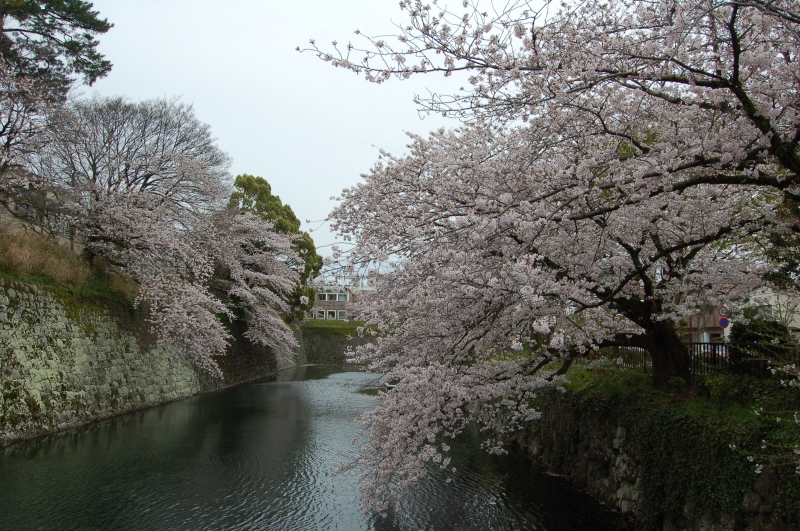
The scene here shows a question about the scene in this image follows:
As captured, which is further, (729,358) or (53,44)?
(53,44)

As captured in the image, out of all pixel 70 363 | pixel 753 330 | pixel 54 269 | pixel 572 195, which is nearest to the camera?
pixel 572 195

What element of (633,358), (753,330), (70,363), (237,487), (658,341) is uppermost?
(753,330)

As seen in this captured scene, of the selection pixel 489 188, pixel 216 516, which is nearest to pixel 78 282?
pixel 216 516

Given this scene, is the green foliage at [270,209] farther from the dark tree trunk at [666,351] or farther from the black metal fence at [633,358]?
the dark tree trunk at [666,351]

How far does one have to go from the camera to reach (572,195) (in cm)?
512

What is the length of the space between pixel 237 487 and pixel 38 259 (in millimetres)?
7213

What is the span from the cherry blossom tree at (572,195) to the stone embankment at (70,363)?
7.03 m

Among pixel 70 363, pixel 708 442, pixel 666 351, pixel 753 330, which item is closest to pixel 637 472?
pixel 666 351

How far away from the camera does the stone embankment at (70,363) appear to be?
9711 millimetres

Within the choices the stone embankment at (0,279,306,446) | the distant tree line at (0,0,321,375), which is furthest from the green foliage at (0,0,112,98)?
the stone embankment at (0,279,306,446)

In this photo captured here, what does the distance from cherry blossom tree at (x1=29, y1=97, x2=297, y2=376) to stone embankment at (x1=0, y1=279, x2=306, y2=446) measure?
3.25 ft

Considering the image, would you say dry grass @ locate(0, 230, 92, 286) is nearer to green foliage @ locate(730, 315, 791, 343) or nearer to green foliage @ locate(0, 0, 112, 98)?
green foliage @ locate(0, 0, 112, 98)

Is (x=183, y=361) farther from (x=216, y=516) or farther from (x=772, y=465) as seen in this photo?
(x=772, y=465)

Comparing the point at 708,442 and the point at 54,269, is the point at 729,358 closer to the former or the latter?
the point at 708,442
